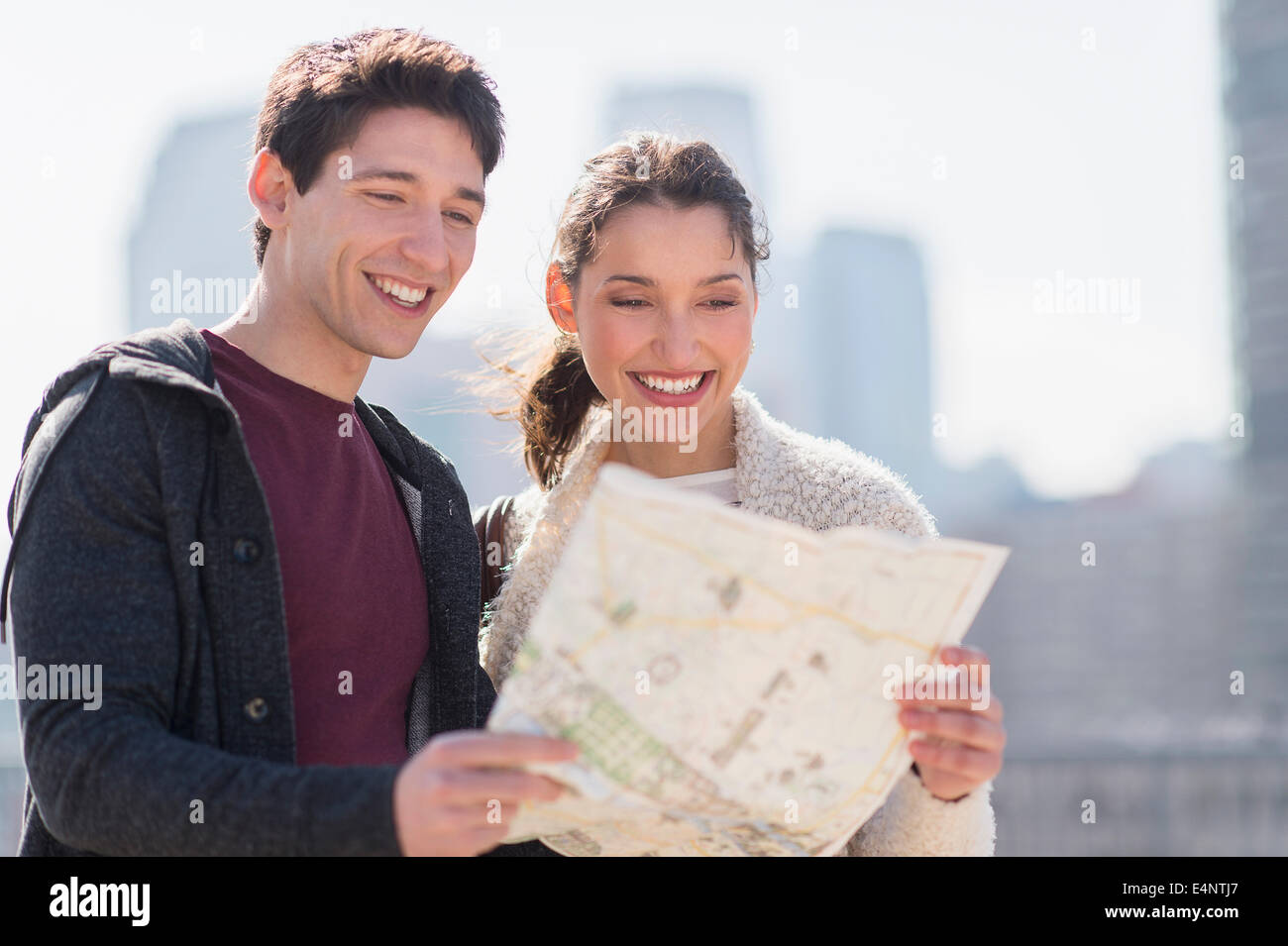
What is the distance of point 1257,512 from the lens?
8856 cm

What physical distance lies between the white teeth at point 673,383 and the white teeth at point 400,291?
0.54 m

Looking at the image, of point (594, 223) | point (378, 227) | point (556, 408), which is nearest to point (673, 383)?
point (594, 223)

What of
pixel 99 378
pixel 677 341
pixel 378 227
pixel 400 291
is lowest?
pixel 99 378

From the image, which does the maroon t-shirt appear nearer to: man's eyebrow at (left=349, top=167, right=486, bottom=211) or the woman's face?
man's eyebrow at (left=349, top=167, right=486, bottom=211)

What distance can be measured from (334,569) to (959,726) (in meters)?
1.17

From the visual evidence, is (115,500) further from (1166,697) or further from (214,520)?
(1166,697)

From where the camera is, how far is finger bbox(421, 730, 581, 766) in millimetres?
1602

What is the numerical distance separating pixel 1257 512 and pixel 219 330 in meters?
96.4

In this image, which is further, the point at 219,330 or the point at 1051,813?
the point at 1051,813

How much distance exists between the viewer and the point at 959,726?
197 centimetres

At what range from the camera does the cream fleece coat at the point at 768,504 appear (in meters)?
2.68

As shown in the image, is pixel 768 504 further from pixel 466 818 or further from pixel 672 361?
pixel 466 818

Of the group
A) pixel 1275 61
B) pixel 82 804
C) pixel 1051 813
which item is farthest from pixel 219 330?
pixel 1275 61

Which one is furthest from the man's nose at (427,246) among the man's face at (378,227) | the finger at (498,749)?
the finger at (498,749)
